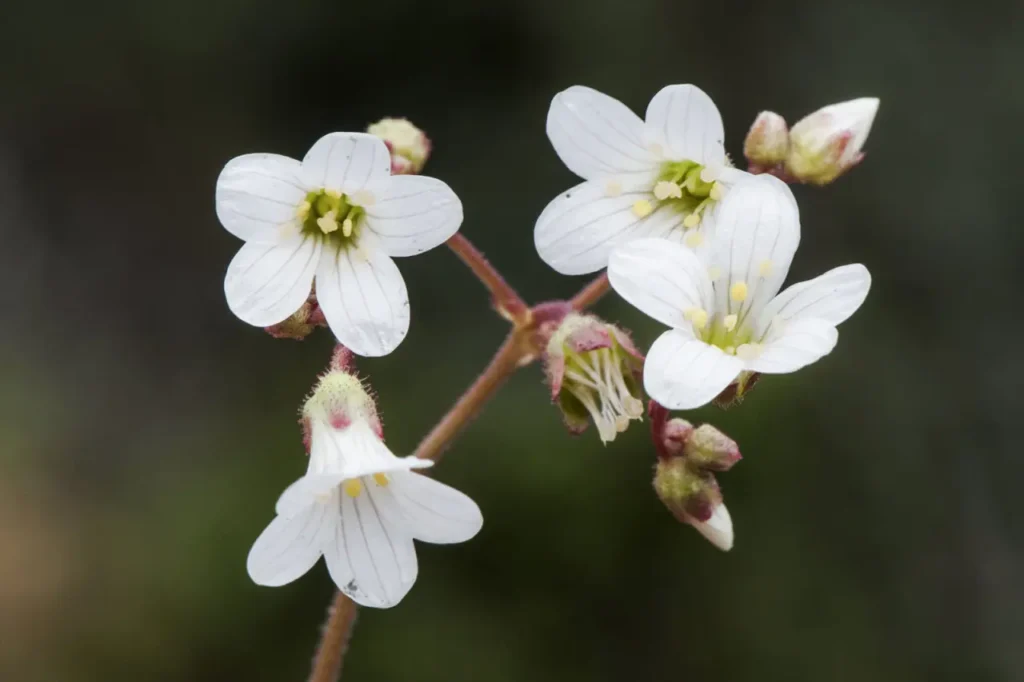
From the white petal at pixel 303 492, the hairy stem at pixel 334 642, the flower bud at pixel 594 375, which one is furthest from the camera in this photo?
the hairy stem at pixel 334 642

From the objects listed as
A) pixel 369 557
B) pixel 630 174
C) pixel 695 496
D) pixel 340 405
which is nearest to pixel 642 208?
pixel 630 174

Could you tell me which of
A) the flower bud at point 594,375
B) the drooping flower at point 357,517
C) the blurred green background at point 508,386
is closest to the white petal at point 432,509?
the drooping flower at point 357,517

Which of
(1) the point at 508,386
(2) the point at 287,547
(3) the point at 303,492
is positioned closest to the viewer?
(3) the point at 303,492

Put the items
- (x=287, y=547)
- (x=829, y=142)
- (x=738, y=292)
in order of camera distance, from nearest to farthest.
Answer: (x=287, y=547) → (x=738, y=292) → (x=829, y=142)

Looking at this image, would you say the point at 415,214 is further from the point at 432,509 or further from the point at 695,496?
the point at 695,496

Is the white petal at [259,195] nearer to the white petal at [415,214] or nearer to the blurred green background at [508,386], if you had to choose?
the white petal at [415,214]

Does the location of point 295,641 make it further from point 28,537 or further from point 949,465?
point 949,465
